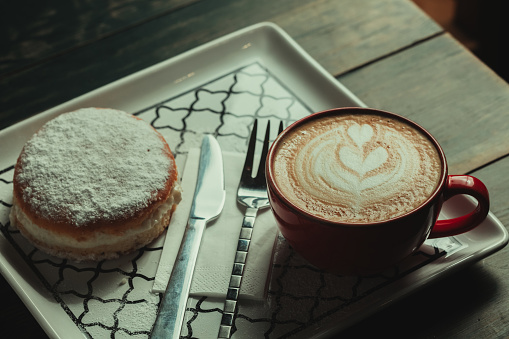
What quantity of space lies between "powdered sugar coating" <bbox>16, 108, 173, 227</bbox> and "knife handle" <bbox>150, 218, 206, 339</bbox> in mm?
82

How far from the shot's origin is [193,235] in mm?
837

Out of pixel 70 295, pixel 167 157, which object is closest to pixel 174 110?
pixel 167 157

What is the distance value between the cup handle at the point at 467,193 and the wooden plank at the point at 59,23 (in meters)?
0.83

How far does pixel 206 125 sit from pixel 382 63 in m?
0.39

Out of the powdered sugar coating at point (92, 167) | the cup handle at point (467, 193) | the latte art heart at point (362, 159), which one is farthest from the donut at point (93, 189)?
the cup handle at point (467, 193)

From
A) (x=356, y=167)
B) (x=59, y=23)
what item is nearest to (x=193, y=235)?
(x=356, y=167)

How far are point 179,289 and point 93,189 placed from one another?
19cm

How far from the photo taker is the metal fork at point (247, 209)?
736 millimetres

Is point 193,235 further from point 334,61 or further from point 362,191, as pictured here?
point 334,61

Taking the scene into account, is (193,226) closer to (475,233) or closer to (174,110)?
(174,110)

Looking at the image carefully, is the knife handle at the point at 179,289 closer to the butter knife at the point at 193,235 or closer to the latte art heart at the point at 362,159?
the butter knife at the point at 193,235

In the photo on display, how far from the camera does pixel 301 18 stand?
1282 millimetres

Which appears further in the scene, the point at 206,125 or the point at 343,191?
the point at 206,125

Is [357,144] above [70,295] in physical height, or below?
above
